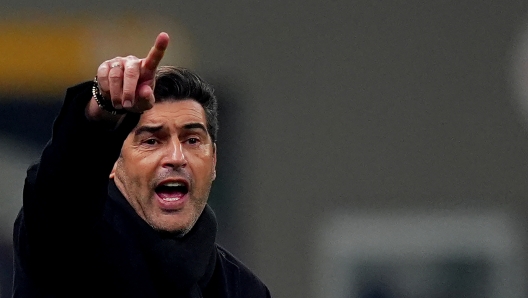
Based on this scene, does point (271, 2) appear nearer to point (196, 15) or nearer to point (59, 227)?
point (196, 15)

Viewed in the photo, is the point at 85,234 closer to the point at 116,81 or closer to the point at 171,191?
the point at 116,81

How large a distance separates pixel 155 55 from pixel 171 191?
2.12ft

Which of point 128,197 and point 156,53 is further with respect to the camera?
point 128,197

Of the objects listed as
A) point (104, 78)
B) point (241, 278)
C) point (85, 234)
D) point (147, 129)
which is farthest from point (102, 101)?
Result: point (241, 278)

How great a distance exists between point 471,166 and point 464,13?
73 cm

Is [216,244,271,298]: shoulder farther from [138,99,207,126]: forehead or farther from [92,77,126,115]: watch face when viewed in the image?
[92,77,126,115]: watch face

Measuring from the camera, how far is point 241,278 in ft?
7.93

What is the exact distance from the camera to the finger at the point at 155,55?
1.65 m

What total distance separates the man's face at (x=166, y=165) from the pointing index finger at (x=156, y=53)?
0.53 meters

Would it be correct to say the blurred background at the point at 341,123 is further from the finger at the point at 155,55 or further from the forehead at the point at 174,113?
the finger at the point at 155,55

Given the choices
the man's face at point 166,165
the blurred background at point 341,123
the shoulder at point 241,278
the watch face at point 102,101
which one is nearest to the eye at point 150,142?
the man's face at point 166,165

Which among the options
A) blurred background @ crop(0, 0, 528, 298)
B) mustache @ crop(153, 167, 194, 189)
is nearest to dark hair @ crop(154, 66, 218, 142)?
mustache @ crop(153, 167, 194, 189)

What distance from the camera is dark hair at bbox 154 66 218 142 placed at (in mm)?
2252

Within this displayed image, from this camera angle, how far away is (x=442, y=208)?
5.33 meters
